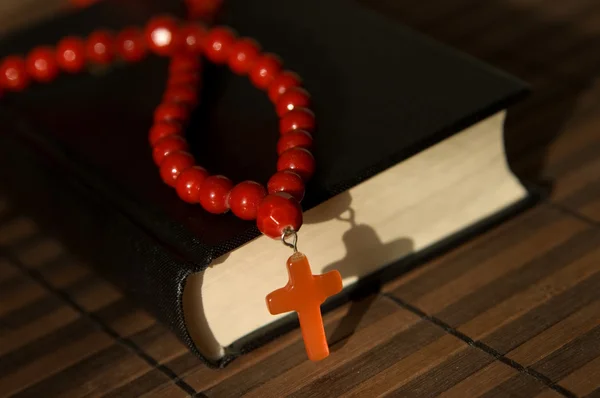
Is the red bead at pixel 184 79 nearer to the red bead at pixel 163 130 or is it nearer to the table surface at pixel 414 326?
the red bead at pixel 163 130

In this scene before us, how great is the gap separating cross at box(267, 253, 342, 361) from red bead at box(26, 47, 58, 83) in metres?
0.47

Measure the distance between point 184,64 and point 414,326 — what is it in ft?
1.35

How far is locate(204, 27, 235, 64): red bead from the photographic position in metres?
0.94

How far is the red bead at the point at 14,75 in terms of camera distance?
99cm

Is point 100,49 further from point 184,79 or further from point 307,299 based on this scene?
point 307,299

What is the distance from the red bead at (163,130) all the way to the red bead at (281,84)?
0.10 meters

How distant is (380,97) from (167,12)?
15.8 inches

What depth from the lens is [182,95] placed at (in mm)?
879

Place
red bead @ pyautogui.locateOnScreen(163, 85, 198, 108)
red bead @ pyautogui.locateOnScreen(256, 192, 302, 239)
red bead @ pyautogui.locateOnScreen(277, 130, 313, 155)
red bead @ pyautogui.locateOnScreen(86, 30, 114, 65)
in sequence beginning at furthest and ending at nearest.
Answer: red bead @ pyautogui.locateOnScreen(86, 30, 114, 65), red bead @ pyautogui.locateOnScreen(163, 85, 198, 108), red bead @ pyautogui.locateOnScreen(277, 130, 313, 155), red bead @ pyautogui.locateOnScreen(256, 192, 302, 239)

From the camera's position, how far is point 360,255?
0.78m

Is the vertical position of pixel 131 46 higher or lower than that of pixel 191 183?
higher

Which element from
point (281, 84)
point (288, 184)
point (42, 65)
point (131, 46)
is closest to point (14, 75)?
point (42, 65)

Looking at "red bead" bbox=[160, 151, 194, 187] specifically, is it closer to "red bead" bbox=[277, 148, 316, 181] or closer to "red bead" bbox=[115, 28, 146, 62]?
"red bead" bbox=[277, 148, 316, 181]

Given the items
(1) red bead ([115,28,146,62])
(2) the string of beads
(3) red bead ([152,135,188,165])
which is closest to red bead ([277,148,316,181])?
(2) the string of beads
